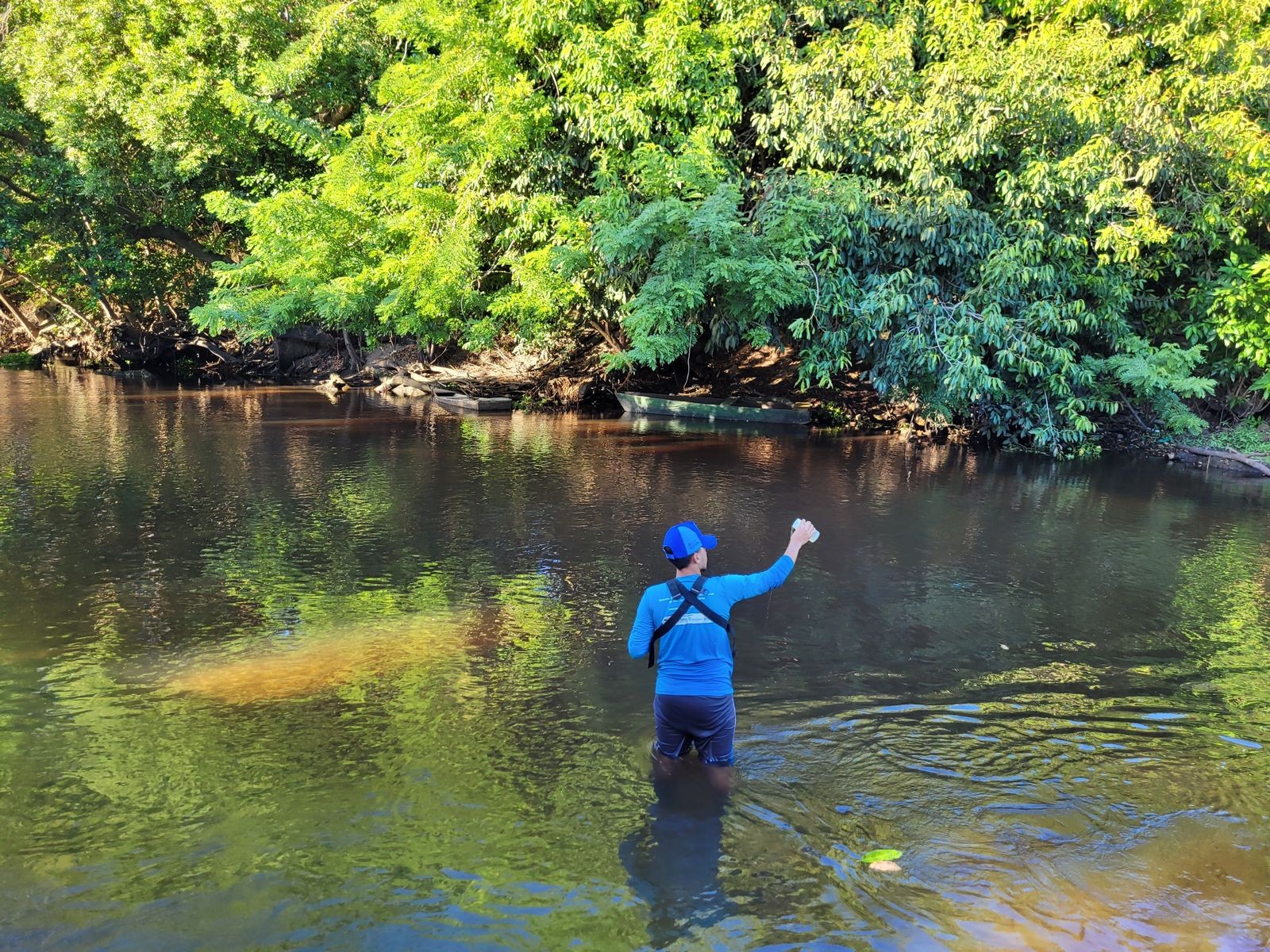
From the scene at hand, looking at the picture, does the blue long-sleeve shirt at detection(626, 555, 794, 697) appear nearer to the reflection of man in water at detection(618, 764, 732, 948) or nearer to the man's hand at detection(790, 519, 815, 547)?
the man's hand at detection(790, 519, 815, 547)

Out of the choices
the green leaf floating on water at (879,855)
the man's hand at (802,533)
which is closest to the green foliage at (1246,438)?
the man's hand at (802,533)

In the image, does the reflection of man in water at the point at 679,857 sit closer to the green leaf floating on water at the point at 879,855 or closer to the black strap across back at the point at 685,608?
the green leaf floating on water at the point at 879,855

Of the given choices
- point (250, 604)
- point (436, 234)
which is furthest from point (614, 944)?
point (436, 234)

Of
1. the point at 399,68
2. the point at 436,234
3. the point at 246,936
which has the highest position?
the point at 399,68

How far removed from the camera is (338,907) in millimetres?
4109

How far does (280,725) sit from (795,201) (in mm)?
13721

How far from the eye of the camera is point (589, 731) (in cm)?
593

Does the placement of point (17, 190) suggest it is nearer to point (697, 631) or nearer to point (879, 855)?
point (697, 631)

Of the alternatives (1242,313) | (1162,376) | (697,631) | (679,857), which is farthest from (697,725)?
(1242,313)

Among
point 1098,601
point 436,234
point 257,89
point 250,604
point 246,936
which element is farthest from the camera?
point 257,89

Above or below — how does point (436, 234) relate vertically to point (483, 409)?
above

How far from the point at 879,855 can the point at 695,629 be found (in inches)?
54.9

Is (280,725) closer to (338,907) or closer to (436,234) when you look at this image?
(338,907)

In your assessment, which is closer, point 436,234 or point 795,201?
point 795,201
